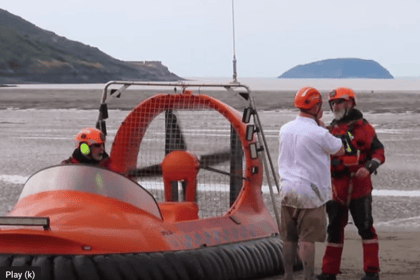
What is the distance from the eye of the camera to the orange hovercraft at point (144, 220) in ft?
19.3

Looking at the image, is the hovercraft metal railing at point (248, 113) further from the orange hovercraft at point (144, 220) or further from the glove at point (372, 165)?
the glove at point (372, 165)

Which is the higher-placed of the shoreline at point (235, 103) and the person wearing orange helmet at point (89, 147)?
the person wearing orange helmet at point (89, 147)

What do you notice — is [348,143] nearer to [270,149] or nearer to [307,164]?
[307,164]

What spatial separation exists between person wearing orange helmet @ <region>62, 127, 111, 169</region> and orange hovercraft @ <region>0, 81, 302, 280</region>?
201 millimetres

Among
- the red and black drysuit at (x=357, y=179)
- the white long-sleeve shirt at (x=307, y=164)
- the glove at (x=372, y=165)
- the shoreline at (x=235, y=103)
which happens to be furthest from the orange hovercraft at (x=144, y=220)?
the shoreline at (x=235, y=103)

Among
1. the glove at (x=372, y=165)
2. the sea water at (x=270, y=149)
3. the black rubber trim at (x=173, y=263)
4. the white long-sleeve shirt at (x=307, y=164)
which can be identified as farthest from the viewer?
the sea water at (x=270, y=149)

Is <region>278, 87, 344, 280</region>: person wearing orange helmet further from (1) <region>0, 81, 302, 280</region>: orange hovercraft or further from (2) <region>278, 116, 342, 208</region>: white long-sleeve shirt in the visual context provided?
(1) <region>0, 81, 302, 280</region>: orange hovercraft

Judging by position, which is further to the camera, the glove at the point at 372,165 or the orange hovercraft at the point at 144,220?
the glove at the point at 372,165

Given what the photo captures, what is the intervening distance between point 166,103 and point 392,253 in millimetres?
2172

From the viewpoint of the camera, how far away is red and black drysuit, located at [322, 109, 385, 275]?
7.03 m

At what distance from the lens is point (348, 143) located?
22.9 feet

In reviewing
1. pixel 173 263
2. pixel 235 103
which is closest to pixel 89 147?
pixel 173 263

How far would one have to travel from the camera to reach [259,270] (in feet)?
23.7

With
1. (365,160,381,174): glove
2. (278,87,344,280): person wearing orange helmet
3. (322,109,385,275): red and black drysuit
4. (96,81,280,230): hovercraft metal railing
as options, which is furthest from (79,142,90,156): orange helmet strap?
(365,160,381,174): glove
